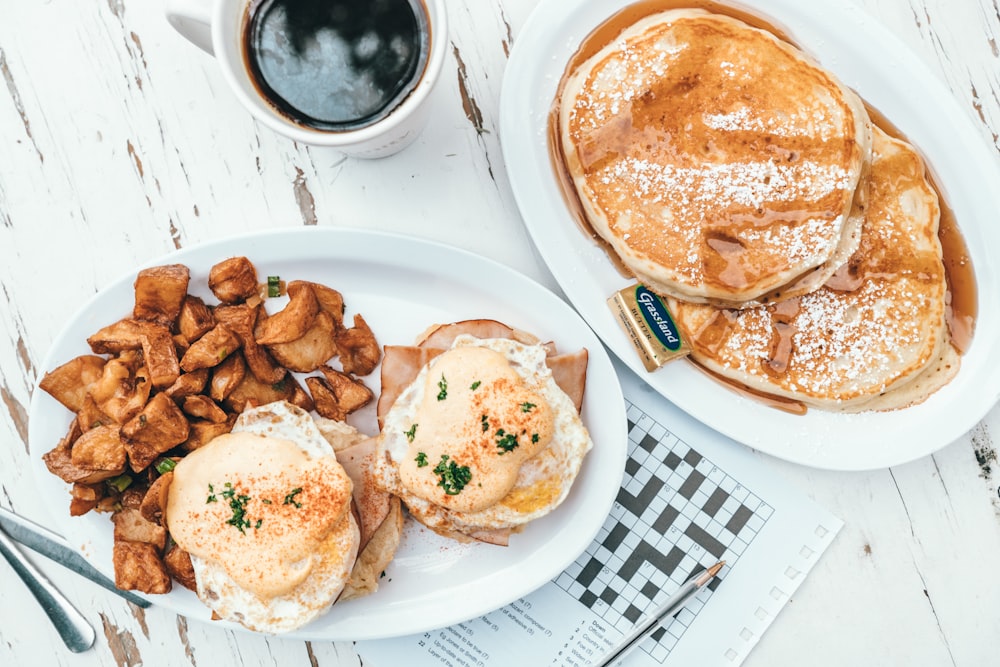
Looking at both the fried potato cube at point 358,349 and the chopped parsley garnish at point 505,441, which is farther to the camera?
the fried potato cube at point 358,349

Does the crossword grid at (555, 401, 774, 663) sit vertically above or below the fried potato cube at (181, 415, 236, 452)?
below

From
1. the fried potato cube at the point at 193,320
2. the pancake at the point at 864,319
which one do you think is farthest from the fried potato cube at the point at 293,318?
the pancake at the point at 864,319

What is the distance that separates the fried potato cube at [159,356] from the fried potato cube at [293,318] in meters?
0.17

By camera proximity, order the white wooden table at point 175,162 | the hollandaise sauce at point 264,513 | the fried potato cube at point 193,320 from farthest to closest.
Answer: the white wooden table at point 175,162 → the fried potato cube at point 193,320 → the hollandaise sauce at point 264,513

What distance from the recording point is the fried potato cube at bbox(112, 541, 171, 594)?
4.89 ft

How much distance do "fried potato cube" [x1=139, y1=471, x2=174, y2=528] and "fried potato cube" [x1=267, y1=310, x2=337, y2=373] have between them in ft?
1.06

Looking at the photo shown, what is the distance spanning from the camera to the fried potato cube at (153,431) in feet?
4.75

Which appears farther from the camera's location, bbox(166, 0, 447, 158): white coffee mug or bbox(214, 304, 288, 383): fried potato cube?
bbox(214, 304, 288, 383): fried potato cube

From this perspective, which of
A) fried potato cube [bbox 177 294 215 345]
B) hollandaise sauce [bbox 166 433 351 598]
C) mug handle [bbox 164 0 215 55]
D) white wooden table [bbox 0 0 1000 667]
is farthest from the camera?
white wooden table [bbox 0 0 1000 667]

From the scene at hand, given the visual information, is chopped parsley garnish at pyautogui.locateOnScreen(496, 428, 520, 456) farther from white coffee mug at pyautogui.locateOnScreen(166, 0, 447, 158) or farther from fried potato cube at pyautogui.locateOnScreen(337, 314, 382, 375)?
white coffee mug at pyautogui.locateOnScreen(166, 0, 447, 158)

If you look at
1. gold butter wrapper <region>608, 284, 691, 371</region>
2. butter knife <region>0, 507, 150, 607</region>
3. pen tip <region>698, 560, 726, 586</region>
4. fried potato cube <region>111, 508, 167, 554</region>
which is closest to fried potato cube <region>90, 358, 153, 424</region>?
fried potato cube <region>111, 508, 167, 554</region>

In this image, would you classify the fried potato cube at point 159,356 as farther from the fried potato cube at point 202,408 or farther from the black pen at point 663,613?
the black pen at point 663,613

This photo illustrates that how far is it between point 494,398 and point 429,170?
579 mm

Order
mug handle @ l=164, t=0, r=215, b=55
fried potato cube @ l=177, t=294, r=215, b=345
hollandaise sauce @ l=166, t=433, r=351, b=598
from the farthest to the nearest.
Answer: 1. fried potato cube @ l=177, t=294, r=215, b=345
2. hollandaise sauce @ l=166, t=433, r=351, b=598
3. mug handle @ l=164, t=0, r=215, b=55
